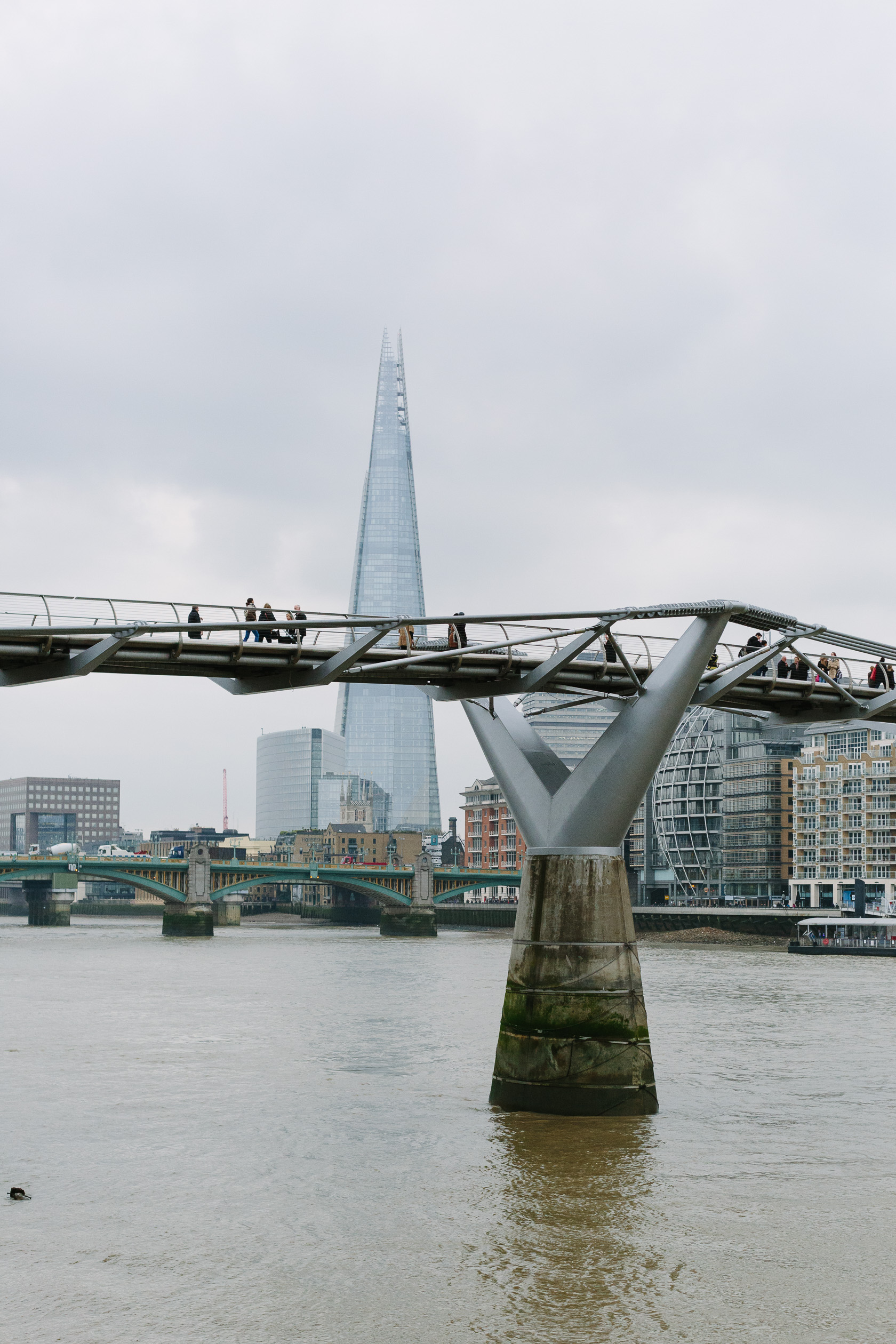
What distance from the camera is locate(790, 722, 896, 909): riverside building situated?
138 metres

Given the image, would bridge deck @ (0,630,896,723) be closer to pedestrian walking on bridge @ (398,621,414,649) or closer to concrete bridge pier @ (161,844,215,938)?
pedestrian walking on bridge @ (398,621,414,649)

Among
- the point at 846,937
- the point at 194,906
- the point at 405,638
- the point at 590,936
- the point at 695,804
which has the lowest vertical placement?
the point at 846,937

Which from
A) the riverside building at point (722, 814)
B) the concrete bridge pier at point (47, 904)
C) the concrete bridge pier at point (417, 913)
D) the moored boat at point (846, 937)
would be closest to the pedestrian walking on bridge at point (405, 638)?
the moored boat at point (846, 937)

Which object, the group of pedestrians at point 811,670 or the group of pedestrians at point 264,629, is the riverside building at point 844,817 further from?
the group of pedestrians at point 264,629

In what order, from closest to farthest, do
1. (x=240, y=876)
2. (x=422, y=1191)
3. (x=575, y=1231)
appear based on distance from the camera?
(x=575, y=1231) < (x=422, y=1191) < (x=240, y=876)

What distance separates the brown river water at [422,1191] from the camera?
16.5 metres

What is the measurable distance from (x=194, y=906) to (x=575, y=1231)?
358ft

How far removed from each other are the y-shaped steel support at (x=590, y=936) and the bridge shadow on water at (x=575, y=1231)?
70 centimetres

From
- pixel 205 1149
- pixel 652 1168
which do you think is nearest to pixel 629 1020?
pixel 652 1168

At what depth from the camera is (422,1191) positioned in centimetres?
2195

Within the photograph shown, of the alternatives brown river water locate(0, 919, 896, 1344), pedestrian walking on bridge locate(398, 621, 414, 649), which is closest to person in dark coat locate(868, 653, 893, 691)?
brown river water locate(0, 919, 896, 1344)

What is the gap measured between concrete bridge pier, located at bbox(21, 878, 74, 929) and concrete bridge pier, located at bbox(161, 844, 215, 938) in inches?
601

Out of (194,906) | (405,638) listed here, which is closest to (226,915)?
(194,906)

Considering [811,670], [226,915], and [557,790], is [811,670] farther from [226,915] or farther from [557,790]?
[226,915]
